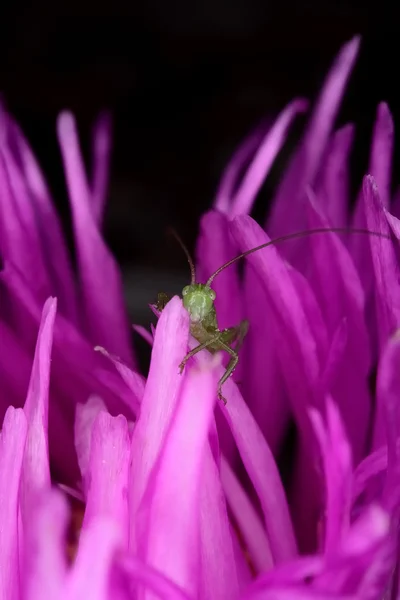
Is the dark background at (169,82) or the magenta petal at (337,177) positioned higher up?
the dark background at (169,82)

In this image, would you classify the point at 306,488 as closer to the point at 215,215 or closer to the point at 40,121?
the point at 215,215

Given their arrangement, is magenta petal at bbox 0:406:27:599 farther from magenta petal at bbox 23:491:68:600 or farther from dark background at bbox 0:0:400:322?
dark background at bbox 0:0:400:322

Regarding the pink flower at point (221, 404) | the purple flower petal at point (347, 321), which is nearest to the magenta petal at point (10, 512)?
the pink flower at point (221, 404)

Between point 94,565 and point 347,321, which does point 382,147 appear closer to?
point 347,321

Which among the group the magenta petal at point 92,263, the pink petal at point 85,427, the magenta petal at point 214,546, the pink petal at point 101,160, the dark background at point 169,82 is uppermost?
the dark background at point 169,82

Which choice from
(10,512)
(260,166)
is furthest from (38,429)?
(260,166)

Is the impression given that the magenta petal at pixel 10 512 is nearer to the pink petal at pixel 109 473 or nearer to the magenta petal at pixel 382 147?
the pink petal at pixel 109 473

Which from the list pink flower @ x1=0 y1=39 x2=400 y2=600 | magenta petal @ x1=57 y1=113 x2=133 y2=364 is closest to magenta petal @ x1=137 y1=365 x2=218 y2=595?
pink flower @ x1=0 y1=39 x2=400 y2=600

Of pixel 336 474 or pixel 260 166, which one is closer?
pixel 336 474
